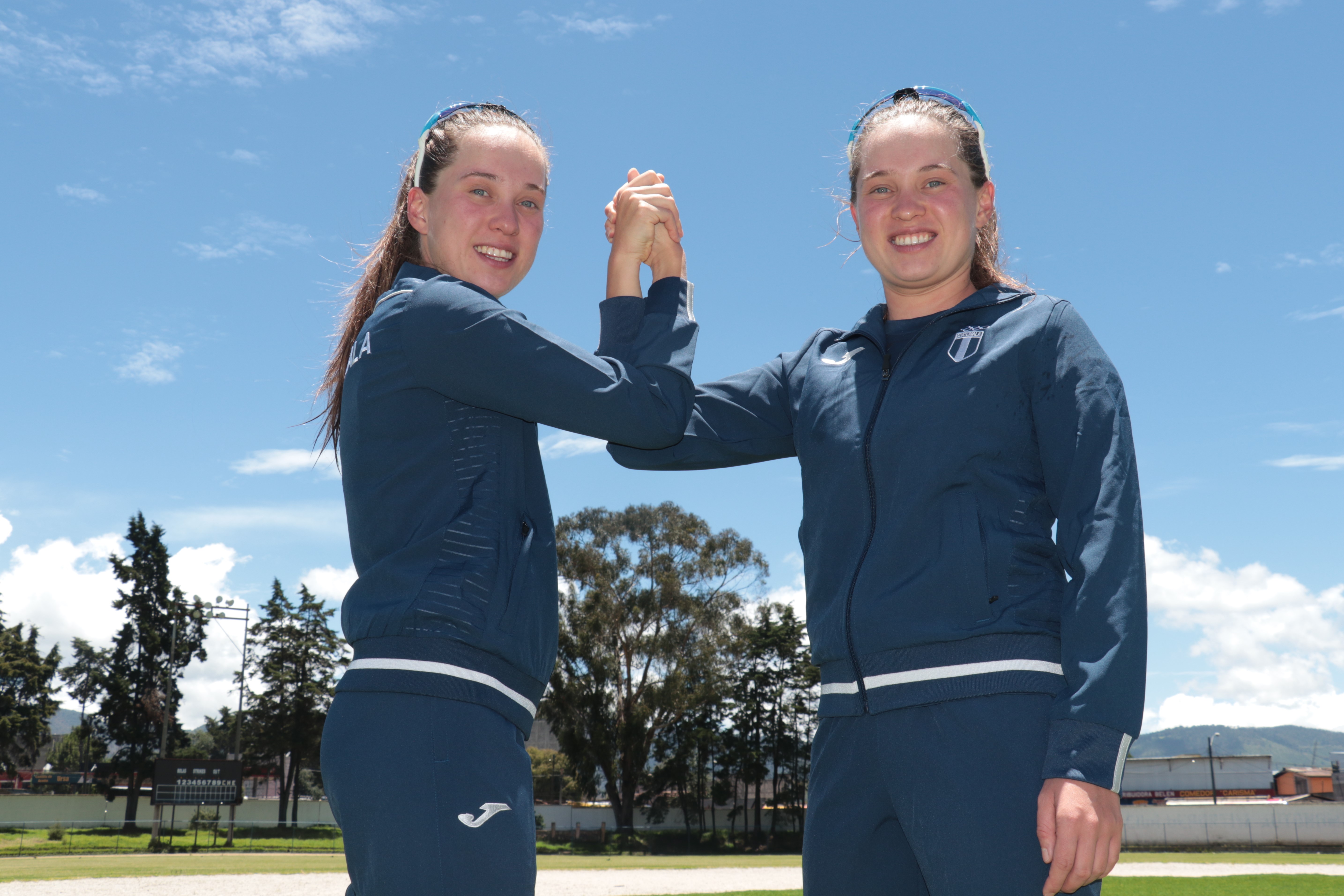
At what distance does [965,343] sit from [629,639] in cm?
4111

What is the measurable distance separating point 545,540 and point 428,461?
316 millimetres

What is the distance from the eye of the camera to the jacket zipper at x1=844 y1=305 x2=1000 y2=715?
2311 mm

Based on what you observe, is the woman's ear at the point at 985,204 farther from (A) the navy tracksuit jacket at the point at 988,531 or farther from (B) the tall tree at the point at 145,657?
(B) the tall tree at the point at 145,657

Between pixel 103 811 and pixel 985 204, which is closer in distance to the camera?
pixel 985 204

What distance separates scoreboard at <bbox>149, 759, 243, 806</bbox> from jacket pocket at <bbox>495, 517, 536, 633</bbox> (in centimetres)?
3465

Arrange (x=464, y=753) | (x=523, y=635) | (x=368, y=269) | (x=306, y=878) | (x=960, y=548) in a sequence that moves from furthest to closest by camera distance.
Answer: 1. (x=306, y=878)
2. (x=368, y=269)
3. (x=960, y=548)
4. (x=523, y=635)
5. (x=464, y=753)

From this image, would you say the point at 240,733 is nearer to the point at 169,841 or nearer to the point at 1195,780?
the point at 169,841

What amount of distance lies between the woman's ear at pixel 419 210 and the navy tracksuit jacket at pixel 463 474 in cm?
26

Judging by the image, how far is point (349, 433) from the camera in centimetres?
224

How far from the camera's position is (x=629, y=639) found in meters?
42.6

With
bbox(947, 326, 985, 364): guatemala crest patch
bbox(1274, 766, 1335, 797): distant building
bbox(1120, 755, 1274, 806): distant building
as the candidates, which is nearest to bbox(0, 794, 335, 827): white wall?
bbox(947, 326, 985, 364): guatemala crest patch

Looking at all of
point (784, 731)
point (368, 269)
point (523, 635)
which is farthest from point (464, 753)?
point (784, 731)

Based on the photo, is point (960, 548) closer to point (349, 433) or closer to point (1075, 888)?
point (1075, 888)

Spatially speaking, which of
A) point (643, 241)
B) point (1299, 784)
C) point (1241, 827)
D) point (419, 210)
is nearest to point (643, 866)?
point (1241, 827)
